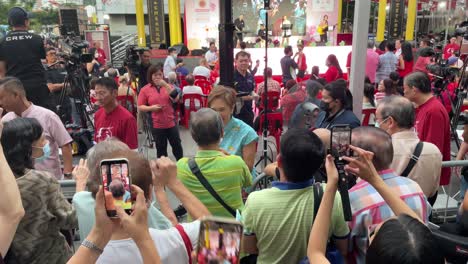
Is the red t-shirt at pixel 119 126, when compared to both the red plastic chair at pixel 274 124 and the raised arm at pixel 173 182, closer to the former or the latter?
the raised arm at pixel 173 182

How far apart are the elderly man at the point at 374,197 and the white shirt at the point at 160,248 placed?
2.34 ft

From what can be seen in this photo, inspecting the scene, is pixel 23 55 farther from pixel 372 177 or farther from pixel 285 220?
pixel 372 177

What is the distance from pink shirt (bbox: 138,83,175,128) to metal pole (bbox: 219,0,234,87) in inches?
40.4

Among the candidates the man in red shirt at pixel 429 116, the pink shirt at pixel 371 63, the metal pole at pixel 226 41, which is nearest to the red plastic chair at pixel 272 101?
the metal pole at pixel 226 41

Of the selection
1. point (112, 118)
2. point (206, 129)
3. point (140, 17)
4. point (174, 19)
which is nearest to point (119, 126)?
point (112, 118)

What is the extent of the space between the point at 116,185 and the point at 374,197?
1.09m

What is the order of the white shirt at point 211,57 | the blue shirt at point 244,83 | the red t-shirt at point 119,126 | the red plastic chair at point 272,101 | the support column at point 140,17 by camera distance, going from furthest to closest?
the support column at point 140,17 → the white shirt at point 211,57 → the red plastic chair at point 272,101 → the blue shirt at point 244,83 → the red t-shirt at point 119,126

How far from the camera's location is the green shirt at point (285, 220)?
1616 millimetres

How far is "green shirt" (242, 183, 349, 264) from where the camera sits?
1616mm

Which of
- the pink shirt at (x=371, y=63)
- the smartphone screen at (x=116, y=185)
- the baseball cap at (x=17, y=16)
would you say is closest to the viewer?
the smartphone screen at (x=116, y=185)

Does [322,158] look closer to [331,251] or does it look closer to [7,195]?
[331,251]

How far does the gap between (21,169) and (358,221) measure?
60.7 inches

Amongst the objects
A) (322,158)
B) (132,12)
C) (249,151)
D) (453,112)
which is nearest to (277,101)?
(453,112)

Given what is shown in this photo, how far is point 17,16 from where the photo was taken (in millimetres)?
3752
